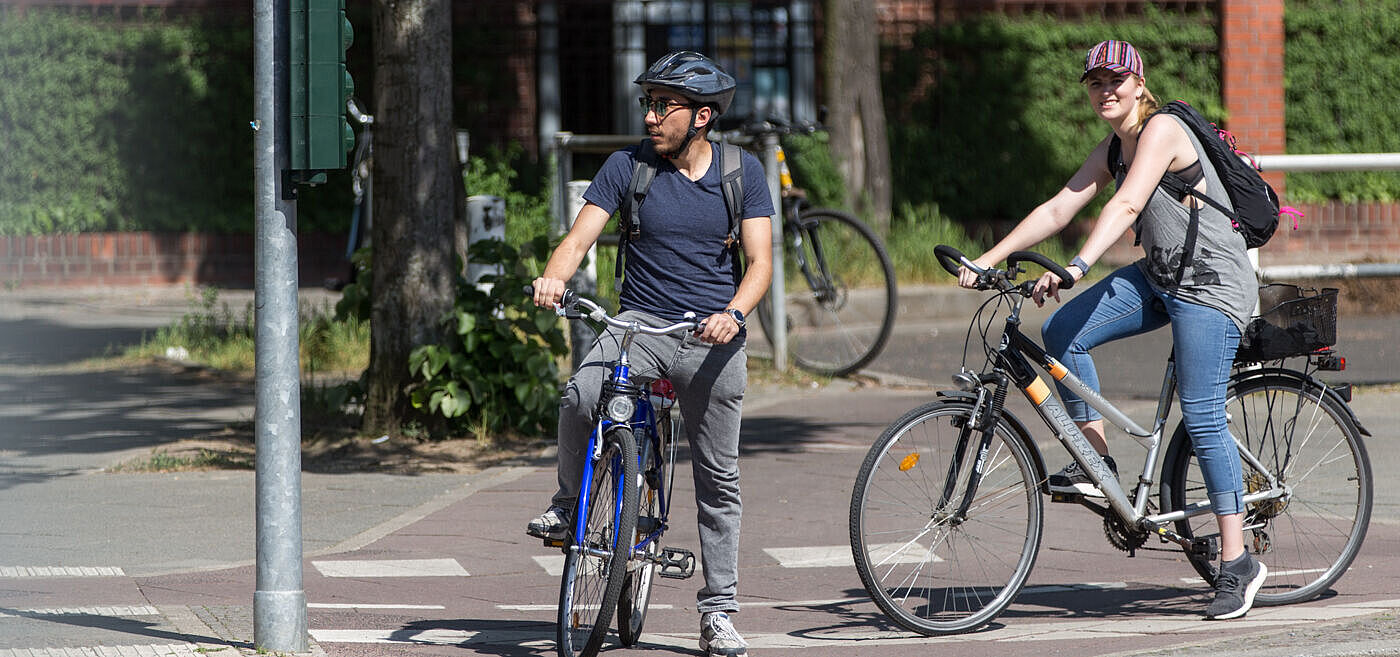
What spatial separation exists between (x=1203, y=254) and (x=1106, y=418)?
59 centimetres

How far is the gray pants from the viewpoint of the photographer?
4.77 meters

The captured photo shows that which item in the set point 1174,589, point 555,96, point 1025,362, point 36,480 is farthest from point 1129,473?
point 555,96

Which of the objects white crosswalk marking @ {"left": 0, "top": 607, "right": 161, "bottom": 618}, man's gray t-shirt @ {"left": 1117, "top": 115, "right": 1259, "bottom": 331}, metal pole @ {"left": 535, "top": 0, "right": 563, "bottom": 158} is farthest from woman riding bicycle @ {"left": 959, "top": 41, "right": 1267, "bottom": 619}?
metal pole @ {"left": 535, "top": 0, "right": 563, "bottom": 158}

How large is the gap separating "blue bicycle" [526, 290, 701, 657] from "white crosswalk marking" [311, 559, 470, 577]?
139 cm

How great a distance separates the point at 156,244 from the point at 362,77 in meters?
2.49

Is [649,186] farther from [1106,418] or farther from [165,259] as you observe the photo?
[165,259]

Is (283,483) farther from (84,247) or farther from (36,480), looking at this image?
(84,247)

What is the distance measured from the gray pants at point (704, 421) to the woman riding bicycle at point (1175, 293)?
99 centimetres

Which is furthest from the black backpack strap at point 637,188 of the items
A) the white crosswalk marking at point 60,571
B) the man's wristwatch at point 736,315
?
the white crosswalk marking at point 60,571

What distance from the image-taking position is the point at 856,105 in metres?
14.4

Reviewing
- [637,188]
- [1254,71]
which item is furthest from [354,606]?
[1254,71]

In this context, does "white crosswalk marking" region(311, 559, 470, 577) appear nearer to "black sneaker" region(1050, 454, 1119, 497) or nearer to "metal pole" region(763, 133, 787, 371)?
"black sneaker" region(1050, 454, 1119, 497)

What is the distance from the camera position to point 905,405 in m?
9.56

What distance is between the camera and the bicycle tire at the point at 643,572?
4.79 m
